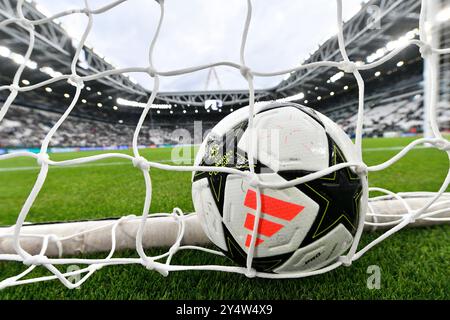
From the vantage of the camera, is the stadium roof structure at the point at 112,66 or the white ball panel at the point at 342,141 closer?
Result: the white ball panel at the point at 342,141

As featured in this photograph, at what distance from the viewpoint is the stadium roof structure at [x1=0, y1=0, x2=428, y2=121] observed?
840 cm

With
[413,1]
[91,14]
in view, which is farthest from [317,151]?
[413,1]

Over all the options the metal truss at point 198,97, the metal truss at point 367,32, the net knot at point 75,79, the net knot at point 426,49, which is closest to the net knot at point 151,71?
the net knot at point 75,79

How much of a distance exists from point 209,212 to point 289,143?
0.25 meters

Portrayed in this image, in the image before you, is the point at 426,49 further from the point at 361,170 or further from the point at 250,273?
the point at 250,273

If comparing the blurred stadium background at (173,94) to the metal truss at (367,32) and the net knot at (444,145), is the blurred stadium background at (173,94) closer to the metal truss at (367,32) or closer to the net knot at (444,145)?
the metal truss at (367,32)

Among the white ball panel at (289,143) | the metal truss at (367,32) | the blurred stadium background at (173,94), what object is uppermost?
the metal truss at (367,32)

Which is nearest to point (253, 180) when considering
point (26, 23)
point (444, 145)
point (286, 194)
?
point (286, 194)

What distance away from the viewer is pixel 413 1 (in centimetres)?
809

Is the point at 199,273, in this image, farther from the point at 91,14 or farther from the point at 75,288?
the point at 91,14

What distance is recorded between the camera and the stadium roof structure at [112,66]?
27.6ft

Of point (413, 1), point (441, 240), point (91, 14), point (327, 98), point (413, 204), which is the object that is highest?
point (413, 1)
